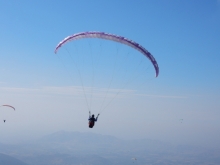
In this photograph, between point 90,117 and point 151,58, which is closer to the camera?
point 151,58

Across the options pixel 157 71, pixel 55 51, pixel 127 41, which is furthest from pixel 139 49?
pixel 55 51

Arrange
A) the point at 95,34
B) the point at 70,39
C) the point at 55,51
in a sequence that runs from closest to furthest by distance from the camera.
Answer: the point at 95,34, the point at 70,39, the point at 55,51

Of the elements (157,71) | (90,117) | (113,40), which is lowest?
(90,117)

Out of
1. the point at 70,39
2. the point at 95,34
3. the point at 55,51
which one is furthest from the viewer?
the point at 55,51

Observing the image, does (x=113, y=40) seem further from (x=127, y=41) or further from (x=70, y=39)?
(x=70, y=39)

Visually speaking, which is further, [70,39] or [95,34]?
[70,39]

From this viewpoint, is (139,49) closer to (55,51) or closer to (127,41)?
(127,41)

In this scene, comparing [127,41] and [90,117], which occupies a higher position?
[127,41]

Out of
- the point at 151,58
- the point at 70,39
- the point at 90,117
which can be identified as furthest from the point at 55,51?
the point at 151,58
